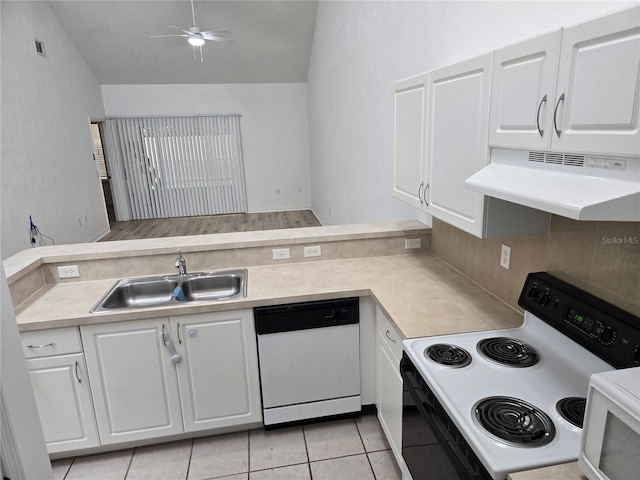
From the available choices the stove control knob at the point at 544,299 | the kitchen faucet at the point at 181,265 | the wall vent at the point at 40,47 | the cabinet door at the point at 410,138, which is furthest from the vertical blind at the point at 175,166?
the stove control knob at the point at 544,299

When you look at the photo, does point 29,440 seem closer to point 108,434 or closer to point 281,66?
point 108,434

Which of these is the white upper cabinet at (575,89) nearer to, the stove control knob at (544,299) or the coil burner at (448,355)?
the stove control knob at (544,299)

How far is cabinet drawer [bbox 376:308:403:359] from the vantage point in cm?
188

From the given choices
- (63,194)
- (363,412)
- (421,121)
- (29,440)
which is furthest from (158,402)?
(63,194)

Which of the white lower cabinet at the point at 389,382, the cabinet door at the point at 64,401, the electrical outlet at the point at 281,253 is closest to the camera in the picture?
the white lower cabinet at the point at 389,382

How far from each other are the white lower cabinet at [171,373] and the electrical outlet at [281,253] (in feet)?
1.93

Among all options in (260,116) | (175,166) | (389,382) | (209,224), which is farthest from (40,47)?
(389,382)

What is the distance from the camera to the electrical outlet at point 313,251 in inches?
106

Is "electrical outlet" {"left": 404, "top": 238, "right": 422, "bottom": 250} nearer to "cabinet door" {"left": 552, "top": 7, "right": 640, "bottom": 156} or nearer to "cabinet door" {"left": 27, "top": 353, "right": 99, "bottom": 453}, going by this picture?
"cabinet door" {"left": 552, "top": 7, "right": 640, "bottom": 156}

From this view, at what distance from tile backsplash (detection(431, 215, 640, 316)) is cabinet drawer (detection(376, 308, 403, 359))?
56 cm

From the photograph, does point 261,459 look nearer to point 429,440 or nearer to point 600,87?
point 429,440

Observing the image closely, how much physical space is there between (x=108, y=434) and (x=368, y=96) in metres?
3.48

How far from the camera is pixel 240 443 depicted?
92.0 inches

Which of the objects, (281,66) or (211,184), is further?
(211,184)
